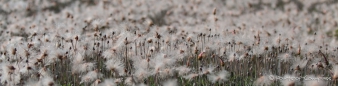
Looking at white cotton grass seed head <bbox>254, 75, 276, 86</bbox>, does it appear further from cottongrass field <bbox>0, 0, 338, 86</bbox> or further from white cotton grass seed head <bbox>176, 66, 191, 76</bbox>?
white cotton grass seed head <bbox>176, 66, 191, 76</bbox>

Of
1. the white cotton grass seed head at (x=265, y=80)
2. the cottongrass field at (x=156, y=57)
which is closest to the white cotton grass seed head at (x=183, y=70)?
the cottongrass field at (x=156, y=57)

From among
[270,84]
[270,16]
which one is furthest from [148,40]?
[270,16]

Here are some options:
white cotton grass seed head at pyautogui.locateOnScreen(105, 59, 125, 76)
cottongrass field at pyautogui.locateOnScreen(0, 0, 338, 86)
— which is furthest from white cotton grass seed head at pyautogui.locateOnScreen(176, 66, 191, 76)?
white cotton grass seed head at pyautogui.locateOnScreen(105, 59, 125, 76)

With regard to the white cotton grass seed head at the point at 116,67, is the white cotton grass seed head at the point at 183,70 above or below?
below

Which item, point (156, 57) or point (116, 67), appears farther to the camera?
point (156, 57)

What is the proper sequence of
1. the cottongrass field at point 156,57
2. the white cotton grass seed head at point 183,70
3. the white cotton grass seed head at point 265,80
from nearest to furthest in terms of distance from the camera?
the white cotton grass seed head at point 265,80 → the cottongrass field at point 156,57 → the white cotton grass seed head at point 183,70

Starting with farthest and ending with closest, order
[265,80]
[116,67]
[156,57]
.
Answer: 1. [156,57]
2. [116,67]
3. [265,80]

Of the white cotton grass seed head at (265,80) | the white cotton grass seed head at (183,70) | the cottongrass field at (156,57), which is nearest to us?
the white cotton grass seed head at (265,80)

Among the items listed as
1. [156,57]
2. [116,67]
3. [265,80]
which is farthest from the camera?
[156,57]

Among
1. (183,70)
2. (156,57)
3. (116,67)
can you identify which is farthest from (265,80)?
(116,67)

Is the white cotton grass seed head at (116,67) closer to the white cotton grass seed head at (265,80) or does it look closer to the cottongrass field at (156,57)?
the cottongrass field at (156,57)

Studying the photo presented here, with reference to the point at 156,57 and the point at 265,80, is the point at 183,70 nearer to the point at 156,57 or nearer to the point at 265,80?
the point at 156,57
